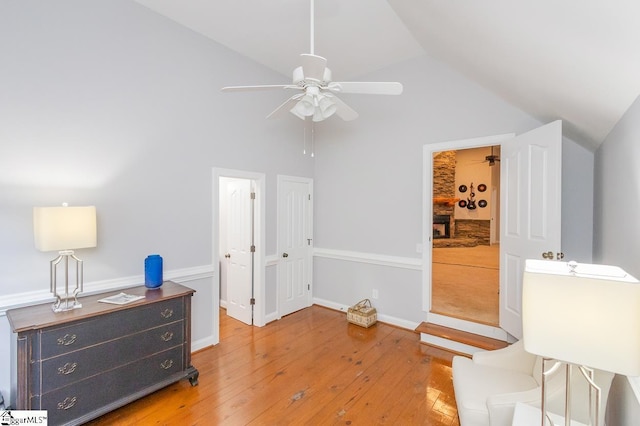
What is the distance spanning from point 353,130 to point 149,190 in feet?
9.55

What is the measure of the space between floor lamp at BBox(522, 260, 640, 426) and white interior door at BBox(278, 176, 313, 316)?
3647 mm

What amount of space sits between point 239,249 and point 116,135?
214 cm

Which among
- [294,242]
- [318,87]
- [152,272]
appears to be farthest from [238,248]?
[318,87]

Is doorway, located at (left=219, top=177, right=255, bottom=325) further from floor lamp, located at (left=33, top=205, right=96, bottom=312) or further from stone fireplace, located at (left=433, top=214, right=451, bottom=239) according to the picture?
stone fireplace, located at (left=433, top=214, right=451, bottom=239)

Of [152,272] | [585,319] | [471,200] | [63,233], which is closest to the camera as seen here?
[585,319]

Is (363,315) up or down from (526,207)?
down

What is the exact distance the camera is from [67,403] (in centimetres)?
204

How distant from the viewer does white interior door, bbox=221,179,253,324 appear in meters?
4.17

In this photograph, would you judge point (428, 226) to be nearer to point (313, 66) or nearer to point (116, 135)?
point (313, 66)

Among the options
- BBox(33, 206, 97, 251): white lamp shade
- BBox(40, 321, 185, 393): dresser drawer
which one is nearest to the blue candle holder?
BBox(40, 321, 185, 393): dresser drawer

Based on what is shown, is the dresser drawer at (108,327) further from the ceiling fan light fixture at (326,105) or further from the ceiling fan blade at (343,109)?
the ceiling fan blade at (343,109)

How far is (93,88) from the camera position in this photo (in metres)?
2.62

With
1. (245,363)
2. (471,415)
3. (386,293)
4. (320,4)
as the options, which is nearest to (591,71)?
(471,415)

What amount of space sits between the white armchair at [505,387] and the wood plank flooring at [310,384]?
507 millimetres
